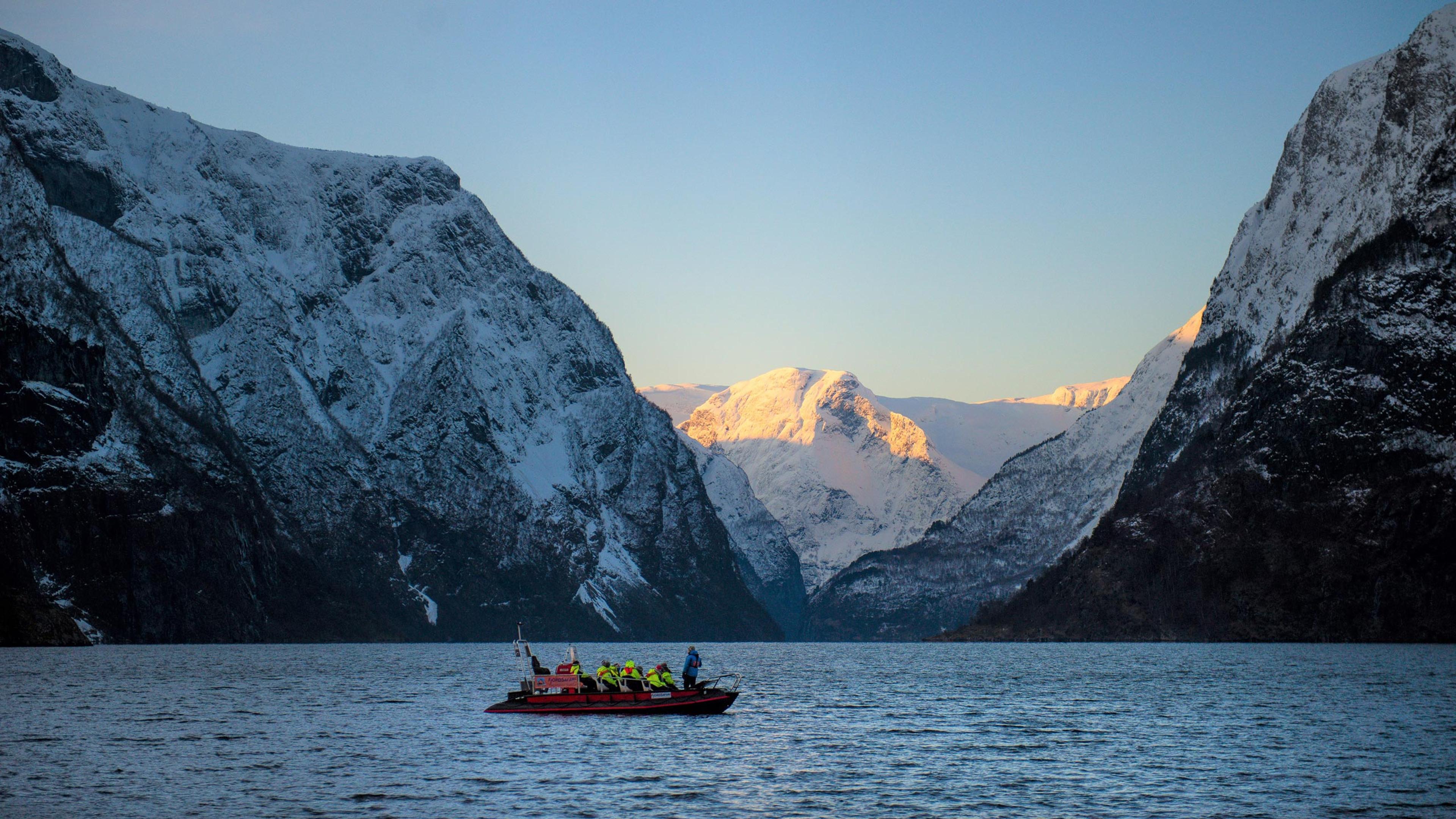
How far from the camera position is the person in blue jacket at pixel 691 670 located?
290ft

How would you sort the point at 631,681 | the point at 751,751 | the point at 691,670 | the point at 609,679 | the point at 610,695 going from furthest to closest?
1. the point at 691,670
2. the point at 609,679
3. the point at 631,681
4. the point at 610,695
5. the point at 751,751

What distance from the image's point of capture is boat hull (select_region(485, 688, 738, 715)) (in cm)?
8581

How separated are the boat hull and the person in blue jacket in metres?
0.52

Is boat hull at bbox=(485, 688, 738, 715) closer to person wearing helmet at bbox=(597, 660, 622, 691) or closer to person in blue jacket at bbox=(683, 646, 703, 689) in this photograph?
person in blue jacket at bbox=(683, 646, 703, 689)

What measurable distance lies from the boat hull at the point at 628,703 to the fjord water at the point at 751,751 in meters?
1.01

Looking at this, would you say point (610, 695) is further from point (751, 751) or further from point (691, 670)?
point (751, 751)

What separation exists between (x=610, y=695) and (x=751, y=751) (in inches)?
690

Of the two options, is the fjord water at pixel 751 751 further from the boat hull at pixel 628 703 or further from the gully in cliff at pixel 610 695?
the gully in cliff at pixel 610 695

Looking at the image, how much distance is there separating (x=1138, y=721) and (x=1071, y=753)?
18247 mm

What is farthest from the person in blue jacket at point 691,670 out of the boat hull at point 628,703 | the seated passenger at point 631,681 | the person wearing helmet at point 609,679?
the person wearing helmet at point 609,679

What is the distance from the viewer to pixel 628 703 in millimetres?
87000

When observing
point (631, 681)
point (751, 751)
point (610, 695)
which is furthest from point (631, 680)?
point (751, 751)

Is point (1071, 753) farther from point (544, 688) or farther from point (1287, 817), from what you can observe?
point (544, 688)

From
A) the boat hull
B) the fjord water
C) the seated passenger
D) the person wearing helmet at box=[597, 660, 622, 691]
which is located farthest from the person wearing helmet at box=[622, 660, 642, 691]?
the fjord water
